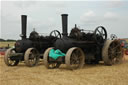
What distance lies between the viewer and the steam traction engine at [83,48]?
9039 mm

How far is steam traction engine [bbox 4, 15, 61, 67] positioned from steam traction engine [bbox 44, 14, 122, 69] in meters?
1.29

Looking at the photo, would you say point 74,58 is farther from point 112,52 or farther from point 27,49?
point 27,49

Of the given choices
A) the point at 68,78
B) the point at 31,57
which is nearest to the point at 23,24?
the point at 31,57

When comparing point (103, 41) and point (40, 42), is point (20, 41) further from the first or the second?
point (103, 41)

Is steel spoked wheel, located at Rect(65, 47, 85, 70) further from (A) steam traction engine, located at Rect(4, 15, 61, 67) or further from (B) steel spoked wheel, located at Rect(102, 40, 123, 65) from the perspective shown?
(A) steam traction engine, located at Rect(4, 15, 61, 67)

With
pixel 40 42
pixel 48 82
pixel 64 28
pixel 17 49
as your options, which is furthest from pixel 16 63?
pixel 48 82

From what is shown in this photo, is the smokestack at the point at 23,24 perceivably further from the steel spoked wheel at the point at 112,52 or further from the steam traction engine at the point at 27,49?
the steel spoked wheel at the point at 112,52

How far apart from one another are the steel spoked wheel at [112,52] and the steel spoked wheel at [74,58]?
5.80 ft

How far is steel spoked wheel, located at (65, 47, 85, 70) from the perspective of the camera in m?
8.42

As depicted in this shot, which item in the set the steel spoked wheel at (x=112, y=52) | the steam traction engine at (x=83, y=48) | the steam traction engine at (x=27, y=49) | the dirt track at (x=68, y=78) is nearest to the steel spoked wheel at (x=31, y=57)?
the steam traction engine at (x=27, y=49)

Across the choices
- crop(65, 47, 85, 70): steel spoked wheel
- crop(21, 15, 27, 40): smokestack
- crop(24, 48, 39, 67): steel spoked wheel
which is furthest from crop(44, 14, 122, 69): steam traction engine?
crop(21, 15, 27, 40): smokestack

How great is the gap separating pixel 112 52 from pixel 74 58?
2848 millimetres

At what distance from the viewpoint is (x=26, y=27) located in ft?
38.2

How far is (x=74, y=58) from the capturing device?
29.4ft
